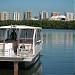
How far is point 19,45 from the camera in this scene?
76.1ft

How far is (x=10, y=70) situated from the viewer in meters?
22.9

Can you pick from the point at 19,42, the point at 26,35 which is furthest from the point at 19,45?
the point at 26,35

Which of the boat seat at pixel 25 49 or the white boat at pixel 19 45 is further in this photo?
the boat seat at pixel 25 49

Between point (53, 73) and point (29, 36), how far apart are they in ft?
11.5

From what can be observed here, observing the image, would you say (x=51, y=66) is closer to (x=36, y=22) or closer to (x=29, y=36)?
(x=29, y=36)

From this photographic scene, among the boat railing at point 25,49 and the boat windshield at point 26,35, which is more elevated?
the boat windshield at point 26,35

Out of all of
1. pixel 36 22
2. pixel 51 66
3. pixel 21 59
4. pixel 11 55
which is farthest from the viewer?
pixel 36 22

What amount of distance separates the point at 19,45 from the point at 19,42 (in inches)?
29.9

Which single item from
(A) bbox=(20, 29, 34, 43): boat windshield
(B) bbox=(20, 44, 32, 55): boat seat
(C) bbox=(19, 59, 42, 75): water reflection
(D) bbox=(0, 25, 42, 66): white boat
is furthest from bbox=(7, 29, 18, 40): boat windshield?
(C) bbox=(19, 59, 42, 75): water reflection

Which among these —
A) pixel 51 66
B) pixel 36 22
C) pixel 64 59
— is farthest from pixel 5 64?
pixel 36 22

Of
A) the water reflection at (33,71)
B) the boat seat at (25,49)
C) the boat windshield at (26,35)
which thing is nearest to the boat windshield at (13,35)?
the boat windshield at (26,35)

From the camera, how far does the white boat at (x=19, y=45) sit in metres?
21.2

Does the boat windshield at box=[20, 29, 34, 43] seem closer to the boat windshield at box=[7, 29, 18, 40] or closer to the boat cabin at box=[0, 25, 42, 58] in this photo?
the boat cabin at box=[0, 25, 42, 58]

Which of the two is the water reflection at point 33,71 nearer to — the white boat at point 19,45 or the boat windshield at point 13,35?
the white boat at point 19,45
